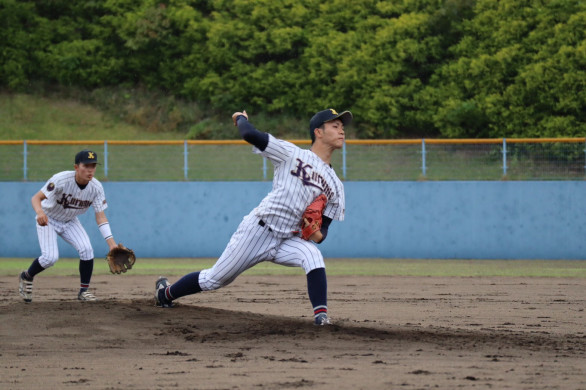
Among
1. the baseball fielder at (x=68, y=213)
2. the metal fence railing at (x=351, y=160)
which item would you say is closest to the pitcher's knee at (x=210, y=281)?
the baseball fielder at (x=68, y=213)

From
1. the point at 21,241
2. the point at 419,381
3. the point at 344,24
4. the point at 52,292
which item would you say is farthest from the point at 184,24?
the point at 419,381

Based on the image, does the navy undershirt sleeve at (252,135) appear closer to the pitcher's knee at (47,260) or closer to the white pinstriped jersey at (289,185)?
the white pinstriped jersey at (289,185)

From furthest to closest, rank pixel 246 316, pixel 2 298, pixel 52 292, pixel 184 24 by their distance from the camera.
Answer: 1. pixel 184 24
2. pixel 52 292
3. pixel 2 298
4. pixel 246 316

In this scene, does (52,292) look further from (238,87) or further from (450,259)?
(238,87)

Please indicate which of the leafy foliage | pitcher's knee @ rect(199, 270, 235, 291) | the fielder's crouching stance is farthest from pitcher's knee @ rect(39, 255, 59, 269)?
the leafy foliage

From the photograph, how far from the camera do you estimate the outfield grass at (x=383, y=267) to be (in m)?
14.6

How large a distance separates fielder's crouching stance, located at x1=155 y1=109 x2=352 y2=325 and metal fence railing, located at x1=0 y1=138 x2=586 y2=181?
11476 millimetres

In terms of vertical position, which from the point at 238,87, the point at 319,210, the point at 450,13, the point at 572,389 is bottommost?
the point at 572,389

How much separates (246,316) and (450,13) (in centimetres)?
1813

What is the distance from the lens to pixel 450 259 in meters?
18.8

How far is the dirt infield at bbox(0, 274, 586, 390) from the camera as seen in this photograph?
5059 millimetres

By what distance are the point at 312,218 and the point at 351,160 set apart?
41.7 ft

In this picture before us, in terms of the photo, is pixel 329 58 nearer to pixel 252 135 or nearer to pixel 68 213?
pixel 68 213

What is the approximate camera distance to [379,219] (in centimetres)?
1908
